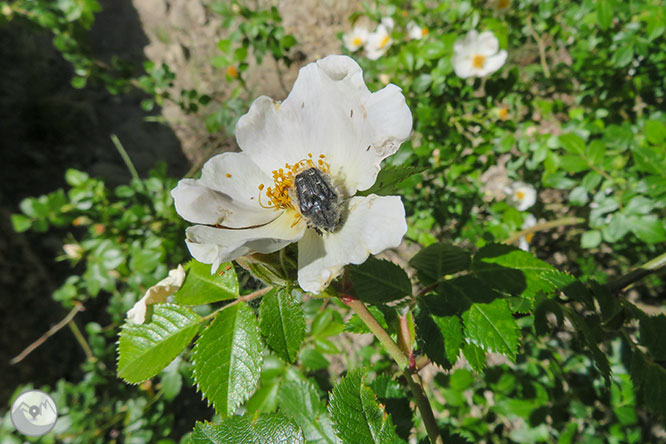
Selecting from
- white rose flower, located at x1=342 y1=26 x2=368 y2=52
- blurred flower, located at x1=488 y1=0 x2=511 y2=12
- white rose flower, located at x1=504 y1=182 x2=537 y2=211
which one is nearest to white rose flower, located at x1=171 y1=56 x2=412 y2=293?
white rose flower, located at x1=504 y1=182 x2=537 y2=211

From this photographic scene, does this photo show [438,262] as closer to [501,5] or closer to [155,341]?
[155,341]

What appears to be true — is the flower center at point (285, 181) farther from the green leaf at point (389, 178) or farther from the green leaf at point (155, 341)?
the green leaf at point (155, 341)

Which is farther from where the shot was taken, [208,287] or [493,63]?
[493,63]

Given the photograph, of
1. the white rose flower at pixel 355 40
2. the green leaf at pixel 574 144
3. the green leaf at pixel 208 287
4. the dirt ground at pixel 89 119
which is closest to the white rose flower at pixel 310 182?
the green leaf at pixel 208 287

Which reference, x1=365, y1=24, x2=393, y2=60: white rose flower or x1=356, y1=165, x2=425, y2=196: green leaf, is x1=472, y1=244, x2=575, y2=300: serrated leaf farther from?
x1=365, y1=24, x2=393, y2=60: white rose flower

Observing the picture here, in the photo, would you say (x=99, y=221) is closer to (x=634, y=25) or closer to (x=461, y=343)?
(x=461, y=343)

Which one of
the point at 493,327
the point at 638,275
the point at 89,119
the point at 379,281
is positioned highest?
the point at 89,119

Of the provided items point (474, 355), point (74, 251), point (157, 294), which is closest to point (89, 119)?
point (74, 251)

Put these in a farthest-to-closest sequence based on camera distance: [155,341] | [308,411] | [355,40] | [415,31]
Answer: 1. [355,40]
2. [415,31]
3. [308,411]
4. [155,341]
